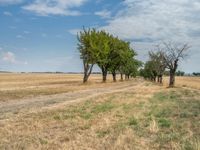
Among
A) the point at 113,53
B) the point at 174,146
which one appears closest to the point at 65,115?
the point at 174,146

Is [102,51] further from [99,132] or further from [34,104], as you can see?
[99,132]

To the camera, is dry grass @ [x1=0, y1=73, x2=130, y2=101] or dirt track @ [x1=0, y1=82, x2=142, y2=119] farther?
dry grass @ [x1=0, y1=73, x2=130, y2=101]

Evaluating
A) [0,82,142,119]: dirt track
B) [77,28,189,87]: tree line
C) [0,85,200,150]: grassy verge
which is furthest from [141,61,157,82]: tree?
[0,85,200,150]: grassy verge

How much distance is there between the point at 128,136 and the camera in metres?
12.4

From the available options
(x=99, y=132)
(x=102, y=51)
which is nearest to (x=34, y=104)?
(x=99, y=132)

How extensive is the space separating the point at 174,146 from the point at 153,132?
270 centimetres

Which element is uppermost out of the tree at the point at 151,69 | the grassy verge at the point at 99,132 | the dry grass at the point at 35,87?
the tree at the point at 151,69

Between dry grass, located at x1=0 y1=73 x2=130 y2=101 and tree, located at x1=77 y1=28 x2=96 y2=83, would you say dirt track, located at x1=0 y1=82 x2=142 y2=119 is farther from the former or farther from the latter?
tree, located at x1=77 y1=28 x2=96 y2=83

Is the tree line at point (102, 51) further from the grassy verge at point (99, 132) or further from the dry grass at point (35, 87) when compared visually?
the grassy verge at point (99, 132)

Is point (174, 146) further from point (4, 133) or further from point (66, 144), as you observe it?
point (4, 133)

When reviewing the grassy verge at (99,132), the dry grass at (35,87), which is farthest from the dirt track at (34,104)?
the grassy verge at (99,132)

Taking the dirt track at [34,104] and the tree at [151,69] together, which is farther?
the tree at [151,69]

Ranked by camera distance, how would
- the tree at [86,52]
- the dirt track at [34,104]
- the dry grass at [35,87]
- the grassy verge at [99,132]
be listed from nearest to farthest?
the grassy verge at [99,132] < the dirt track at [34,104] < the dry grass at [35,87] < the tree at [86,52]

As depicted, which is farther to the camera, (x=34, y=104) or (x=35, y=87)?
(x=35, y=87)
